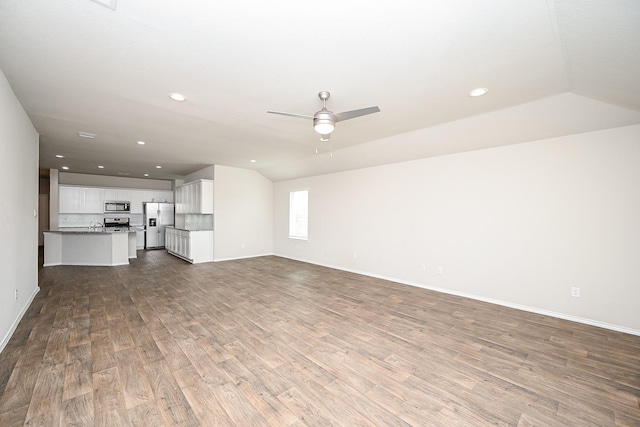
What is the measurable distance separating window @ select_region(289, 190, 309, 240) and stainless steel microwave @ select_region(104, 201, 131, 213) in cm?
627

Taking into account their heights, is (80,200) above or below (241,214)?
above

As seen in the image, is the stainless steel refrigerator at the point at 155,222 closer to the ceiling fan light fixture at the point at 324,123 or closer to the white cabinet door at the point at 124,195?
the white cabinet door at the point at 124,195

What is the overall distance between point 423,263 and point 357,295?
4.93 ft

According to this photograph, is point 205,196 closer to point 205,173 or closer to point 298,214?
point 205,173

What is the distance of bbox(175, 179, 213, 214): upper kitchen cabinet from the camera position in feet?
24.2

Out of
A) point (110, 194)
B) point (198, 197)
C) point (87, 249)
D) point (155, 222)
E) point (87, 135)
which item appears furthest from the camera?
point (155, 222)

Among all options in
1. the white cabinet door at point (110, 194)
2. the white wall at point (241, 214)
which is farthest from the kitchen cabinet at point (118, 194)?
the white wall at point (241, 214)

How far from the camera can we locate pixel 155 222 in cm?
999

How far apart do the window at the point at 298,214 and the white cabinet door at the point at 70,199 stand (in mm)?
7206

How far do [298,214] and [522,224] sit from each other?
5563 millimetres

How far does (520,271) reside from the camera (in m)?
3.99

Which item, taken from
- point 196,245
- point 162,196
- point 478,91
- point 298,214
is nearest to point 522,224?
point 478,91

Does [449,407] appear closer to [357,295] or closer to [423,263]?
[357,295]

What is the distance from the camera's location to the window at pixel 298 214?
7922mm
